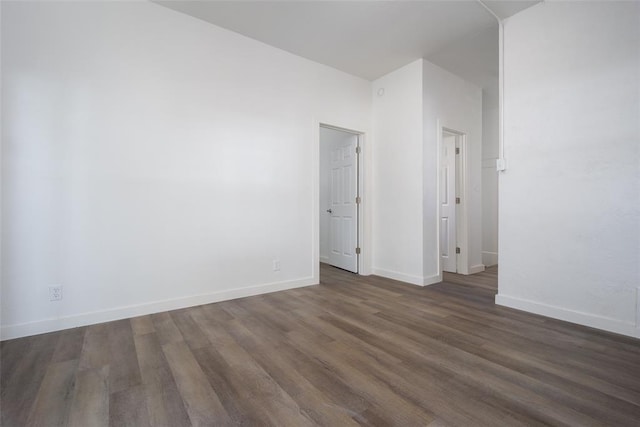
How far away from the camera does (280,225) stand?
137 inches

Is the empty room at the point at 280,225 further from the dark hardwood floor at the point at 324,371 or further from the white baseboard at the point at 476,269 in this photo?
the white baseboard at the point at 476,269

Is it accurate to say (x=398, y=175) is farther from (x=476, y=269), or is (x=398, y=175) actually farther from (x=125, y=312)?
(x=125, y=312)

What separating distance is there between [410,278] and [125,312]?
3168 millimetres

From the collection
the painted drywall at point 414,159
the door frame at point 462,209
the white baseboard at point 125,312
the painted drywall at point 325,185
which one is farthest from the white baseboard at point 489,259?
the white baseboard at point 125,312

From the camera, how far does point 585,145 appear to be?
2.42 meters

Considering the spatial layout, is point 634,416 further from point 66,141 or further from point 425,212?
point 66,141

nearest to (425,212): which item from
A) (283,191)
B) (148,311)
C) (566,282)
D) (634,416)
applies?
(566,282)

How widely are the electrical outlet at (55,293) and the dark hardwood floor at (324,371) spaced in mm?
271

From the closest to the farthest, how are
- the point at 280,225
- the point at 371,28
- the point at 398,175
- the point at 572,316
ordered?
the point at 572,316 < the point at 371,28 < the point at 280,225 < the point at 398,175

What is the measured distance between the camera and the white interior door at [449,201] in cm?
453

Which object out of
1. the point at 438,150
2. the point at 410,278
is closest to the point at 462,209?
the point at 438,150

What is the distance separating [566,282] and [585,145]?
119 cm

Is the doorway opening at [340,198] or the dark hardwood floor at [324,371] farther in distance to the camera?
the doorway opening at [340,198]

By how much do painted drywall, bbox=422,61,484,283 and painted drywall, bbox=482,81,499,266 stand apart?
618 millimetres
